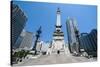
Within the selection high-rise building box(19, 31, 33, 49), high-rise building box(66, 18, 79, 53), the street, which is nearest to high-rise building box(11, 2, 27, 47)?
high-rise building box(19, 31, 33, 49)

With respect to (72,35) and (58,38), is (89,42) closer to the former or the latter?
(72,35)

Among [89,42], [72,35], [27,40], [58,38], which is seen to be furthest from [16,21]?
[89,42]

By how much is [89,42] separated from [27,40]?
849 millimetres

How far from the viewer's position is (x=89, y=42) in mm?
2781

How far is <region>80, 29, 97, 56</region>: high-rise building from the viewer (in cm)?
A: 275

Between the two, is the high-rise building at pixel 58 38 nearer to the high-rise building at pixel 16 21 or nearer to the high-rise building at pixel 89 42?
the high-rise building at pixel 89 42

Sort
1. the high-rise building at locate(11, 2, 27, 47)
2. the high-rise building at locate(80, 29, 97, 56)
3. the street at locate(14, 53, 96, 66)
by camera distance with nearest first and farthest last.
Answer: the high-rise building at locate(11, 2, 27, 47), the street at locate(14, 53, 96, 66), the high-rise building at locate(80, 29, 97, 56)

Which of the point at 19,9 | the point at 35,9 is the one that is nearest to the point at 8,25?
the point at 19,9

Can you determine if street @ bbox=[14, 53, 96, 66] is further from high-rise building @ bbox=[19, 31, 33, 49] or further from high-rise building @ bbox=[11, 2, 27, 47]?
high-rise building @ bbox=[11, 2, 27, 47]

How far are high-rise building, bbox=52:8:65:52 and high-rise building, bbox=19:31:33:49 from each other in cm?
30

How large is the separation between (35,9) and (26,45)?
440 mm

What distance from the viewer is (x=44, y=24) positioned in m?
2.55

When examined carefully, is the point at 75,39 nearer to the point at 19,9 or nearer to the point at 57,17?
the point at 57,17

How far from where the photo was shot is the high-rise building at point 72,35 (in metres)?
2.68
